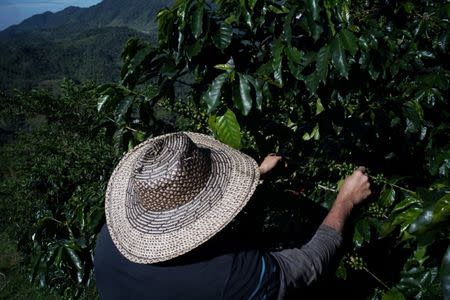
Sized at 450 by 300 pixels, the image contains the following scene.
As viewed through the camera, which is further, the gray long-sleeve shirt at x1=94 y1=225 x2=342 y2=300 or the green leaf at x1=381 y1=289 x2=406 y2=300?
the green leaf at x1=381 y1=289 x2=406 y2=300

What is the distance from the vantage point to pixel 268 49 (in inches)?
95.4

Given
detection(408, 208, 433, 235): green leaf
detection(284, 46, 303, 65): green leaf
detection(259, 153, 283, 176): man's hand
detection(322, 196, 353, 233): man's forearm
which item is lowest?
detection(322, 196, 353, 233): man's forearm

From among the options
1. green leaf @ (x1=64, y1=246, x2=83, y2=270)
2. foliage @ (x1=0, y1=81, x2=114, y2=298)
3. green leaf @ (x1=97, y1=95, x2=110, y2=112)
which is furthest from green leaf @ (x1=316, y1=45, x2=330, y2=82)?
green leaf @ (x1=64, y1=246, x2=83, y2=270)

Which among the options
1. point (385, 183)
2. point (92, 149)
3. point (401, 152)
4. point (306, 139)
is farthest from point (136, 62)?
point (92, 149)

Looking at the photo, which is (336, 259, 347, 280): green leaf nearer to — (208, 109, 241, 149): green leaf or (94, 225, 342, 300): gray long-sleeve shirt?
(94, 225, 342, 300): gray long-sleeve shirt

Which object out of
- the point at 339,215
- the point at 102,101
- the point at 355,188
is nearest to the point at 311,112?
the point at 355,188

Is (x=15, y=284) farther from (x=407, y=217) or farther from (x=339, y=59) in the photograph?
(x=407, y=217)

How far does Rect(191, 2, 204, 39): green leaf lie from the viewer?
2014 mm

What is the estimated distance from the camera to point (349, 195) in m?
2.03

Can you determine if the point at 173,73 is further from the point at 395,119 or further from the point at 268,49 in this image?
the point at 395,119

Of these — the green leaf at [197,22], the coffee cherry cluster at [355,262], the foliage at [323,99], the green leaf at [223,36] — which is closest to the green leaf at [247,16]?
the foliage at [323,99]

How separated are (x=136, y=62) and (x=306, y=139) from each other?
126 centimetres

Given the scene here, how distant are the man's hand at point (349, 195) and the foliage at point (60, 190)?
1.35m

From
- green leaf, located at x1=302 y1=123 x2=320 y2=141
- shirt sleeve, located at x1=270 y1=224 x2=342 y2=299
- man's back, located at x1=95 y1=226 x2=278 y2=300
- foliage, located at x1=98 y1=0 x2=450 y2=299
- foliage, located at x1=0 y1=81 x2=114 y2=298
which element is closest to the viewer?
man's back, located at x1=95 y1=226 x2=278 y2=300
